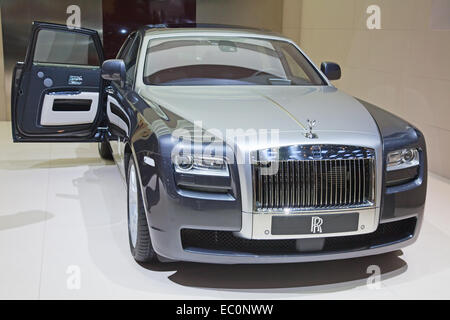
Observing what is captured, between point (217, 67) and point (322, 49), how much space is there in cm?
428

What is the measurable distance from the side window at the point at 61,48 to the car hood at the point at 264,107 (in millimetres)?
4605

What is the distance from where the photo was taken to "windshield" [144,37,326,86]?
147 inches

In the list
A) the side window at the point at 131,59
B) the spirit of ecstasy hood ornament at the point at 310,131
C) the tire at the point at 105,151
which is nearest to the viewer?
the spirit of ecstasy hood ornament at the point at 310,131

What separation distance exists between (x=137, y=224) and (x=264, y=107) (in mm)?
974

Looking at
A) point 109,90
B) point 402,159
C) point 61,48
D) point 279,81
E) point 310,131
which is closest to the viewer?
point 310,131

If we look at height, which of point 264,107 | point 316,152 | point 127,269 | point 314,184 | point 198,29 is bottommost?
point 127,269

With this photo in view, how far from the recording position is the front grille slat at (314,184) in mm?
2602

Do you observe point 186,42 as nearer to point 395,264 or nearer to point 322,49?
point 395,264

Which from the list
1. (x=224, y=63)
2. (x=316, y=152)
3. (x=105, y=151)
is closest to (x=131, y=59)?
(x=224, y=63)

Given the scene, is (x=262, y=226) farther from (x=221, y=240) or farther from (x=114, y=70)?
(x=114, y=70)

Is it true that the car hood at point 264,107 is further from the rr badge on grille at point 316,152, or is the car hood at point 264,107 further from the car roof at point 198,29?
the car roof at point 198,29

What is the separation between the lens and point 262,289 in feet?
9.39

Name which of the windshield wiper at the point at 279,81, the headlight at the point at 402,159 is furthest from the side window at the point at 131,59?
the headlight at the point at 402,159

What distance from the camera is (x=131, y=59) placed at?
420 centimetres
